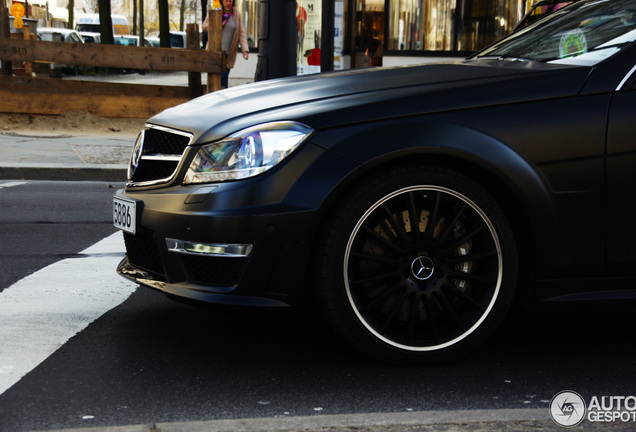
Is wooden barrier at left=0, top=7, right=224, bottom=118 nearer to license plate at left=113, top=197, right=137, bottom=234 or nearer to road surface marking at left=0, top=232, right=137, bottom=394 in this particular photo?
road surface marking at left=0, top=232, right=137, bottom=394

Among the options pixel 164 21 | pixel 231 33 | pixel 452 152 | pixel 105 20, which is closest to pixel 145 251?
pixel 452 152

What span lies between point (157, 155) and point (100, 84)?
10914 millimetres

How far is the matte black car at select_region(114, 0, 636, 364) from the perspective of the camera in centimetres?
364

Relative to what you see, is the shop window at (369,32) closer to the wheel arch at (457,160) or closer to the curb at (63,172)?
the curb at (63,172)

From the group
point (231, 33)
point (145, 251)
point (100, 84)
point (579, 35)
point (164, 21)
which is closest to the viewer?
point (145, 251)

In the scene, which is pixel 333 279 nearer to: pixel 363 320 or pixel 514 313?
pixel 363 320

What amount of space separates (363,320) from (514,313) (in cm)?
130

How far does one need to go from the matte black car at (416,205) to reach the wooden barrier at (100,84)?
34.7 feet

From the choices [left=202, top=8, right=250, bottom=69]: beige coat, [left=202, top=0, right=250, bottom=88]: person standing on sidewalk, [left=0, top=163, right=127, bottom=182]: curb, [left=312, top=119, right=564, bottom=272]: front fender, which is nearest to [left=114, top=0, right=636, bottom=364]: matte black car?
[left=312, top=119, right=564, bottom=272]: front fender

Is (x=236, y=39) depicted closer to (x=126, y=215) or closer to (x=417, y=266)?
(x=126, y=215)

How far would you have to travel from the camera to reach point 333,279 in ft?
12.0

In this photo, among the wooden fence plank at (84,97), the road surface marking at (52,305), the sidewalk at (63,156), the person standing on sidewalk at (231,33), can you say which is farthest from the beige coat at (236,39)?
the road surface marking at (52,305)

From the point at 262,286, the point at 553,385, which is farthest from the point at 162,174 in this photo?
the point at 553,385

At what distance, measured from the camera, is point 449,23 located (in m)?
21.1
